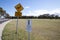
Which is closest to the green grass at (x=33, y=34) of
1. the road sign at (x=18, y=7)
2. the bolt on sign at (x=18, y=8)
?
the bolt on sign at (x=18, y=8)

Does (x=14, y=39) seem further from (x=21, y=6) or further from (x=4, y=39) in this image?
(x=21, y=6)

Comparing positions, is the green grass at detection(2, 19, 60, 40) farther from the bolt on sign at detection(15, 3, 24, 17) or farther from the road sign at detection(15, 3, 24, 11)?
the road sign at detection(15, 3, 24, 11)

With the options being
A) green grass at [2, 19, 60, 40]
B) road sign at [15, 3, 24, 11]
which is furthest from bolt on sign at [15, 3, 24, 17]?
green grass at [2, 19, 60, 40]

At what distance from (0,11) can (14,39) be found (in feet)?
286

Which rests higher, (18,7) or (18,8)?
(18,7)

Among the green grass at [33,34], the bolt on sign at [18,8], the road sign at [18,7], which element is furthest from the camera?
the road sign at [18,7]

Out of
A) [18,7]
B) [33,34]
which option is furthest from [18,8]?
[33,34]

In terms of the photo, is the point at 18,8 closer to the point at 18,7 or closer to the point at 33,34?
the point at 18,7

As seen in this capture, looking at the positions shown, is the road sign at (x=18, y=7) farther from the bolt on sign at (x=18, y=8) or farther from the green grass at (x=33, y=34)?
the green grass at (x=33, y=34)

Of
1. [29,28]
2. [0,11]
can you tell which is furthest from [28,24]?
[0,11]

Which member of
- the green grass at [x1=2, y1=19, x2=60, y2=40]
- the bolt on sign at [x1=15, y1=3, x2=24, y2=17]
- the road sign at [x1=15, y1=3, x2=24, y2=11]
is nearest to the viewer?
the green grass at [x1=2, y1=19, x2=60, y2=40]

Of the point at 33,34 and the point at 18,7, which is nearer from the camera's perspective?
the point at 18,7

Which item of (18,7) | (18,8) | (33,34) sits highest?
(18,7)

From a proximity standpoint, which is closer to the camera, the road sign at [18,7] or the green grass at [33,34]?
the green grass at [33,34]
